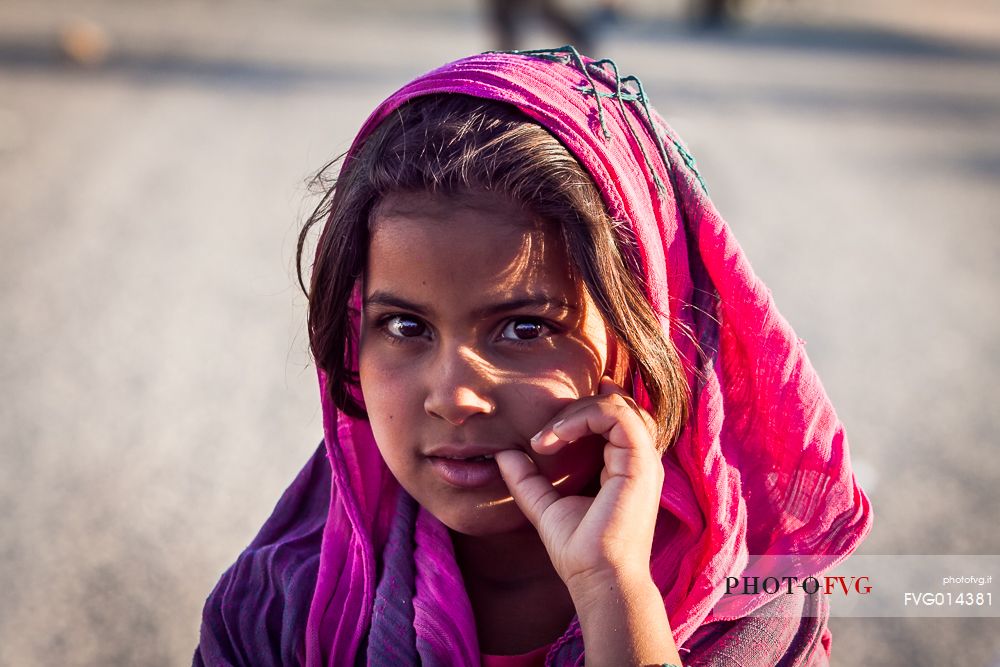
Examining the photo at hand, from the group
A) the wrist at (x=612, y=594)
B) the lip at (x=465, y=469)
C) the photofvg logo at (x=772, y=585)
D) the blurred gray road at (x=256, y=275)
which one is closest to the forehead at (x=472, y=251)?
the lip at (x=465, y=469)

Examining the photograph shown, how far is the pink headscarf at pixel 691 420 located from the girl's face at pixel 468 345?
0.14 metres

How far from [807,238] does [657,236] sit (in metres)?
3.91

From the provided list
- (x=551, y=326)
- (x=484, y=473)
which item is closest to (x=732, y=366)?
(x=551, y=326)

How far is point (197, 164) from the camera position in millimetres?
6027

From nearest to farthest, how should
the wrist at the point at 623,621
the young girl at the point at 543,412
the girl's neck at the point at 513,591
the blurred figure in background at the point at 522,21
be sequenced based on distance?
the wrist at the point at 623,621, the young girl at the point at 543,412, the girl's neck at the point at 513,591, the blurred figure in background at the point at 522,21

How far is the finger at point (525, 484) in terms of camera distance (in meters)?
1.48

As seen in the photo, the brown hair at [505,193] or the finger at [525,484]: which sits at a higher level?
the brown hair at [505,193]

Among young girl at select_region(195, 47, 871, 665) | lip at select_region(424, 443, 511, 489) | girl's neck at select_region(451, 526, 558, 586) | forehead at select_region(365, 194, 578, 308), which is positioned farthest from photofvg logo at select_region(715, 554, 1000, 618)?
forehead at select_region(365, 194, 578, 308)

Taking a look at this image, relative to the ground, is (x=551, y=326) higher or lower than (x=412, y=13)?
lower

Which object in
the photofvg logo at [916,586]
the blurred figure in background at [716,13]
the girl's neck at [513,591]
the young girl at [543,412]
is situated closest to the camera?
the young girl at [543,412]

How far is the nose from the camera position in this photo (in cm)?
142

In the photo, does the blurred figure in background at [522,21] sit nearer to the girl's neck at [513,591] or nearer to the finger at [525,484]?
the girl's neck at [513,591]

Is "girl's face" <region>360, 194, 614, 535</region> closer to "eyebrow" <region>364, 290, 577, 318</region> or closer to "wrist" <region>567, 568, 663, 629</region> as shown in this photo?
"eyebrow" <region>364, 290, 577, 318</region>

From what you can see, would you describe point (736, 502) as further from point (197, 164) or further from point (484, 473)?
point (197, 164)
